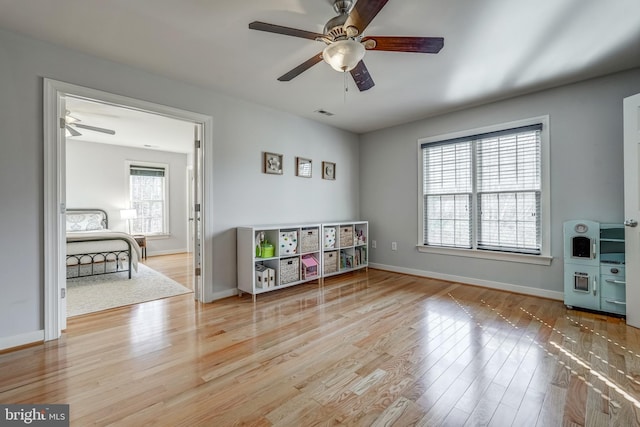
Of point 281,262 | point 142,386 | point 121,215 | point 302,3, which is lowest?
point 142,386

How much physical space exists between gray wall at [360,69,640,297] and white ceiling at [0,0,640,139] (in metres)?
0.21

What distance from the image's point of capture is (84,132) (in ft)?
17.2

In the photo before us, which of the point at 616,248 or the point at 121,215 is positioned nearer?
the point at 616,248

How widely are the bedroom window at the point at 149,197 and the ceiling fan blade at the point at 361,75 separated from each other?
19.6ft

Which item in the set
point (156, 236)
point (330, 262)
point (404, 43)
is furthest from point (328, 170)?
point (156, 236)

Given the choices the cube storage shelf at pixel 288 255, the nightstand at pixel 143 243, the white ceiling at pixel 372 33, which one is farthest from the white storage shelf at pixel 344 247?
the nightstand at pixel 143 243

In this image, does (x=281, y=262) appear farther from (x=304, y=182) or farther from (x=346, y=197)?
(x=346, y=197)

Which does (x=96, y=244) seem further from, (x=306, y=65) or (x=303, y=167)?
(x=306, y=65)

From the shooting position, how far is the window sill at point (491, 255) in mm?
3365

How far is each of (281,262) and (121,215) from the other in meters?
4.52

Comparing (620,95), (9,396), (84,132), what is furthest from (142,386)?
(84,132)

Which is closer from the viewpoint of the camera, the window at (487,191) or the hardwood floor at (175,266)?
the window at (487,191)

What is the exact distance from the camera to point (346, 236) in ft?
14.7

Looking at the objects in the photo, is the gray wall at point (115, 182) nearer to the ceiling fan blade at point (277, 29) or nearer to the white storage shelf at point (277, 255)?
the white storage shelf at point (277, 255)
